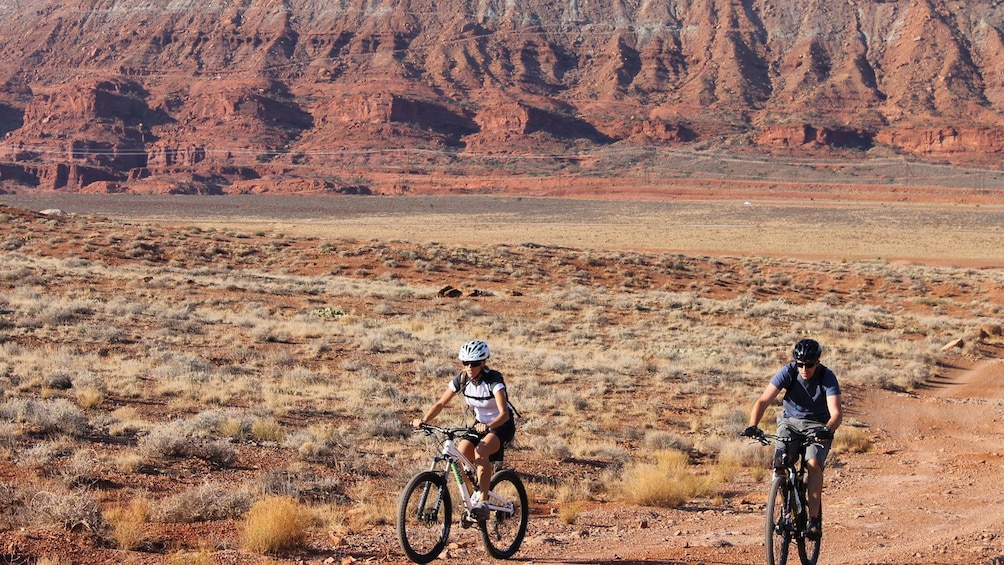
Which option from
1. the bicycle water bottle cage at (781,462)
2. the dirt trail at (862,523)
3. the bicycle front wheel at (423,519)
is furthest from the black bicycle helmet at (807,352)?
the bicycle front wheel at (423,519)

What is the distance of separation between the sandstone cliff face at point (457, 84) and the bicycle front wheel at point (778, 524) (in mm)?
118415

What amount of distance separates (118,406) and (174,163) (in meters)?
138

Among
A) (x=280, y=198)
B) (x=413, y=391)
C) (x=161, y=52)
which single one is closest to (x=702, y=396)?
(x=413, y=391)

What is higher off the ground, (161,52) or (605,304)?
(161,52)

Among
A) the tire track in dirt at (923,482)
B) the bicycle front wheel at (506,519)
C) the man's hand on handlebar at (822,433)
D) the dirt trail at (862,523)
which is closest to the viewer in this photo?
the man's hand on handlebar at (822,433)

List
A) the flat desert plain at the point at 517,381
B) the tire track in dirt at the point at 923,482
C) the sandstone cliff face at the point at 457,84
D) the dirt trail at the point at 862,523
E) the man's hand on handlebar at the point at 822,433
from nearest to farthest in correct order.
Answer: the man's hand on handlebar at the point at 822,433
the dirt trail at the point at 862,523
the tire track in dirt at the point at 923,482
the flat desert plain at the point at 517,381
the sandstone cliff face at the point at 457,84

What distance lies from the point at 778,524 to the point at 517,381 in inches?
351

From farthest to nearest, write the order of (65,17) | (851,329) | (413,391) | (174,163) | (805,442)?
(65,17), (174,163), (851,329), (413,391), (805,442)

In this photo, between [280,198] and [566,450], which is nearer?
[566,450]

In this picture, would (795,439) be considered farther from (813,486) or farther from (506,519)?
(506,519)

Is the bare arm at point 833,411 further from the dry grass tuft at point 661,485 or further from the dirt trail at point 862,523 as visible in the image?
the dry grass tuft at point 661,485

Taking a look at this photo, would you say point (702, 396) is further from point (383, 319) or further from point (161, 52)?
point (161, 52)

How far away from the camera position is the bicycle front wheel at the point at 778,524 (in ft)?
20.9

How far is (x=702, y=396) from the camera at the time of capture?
50.0 feet
